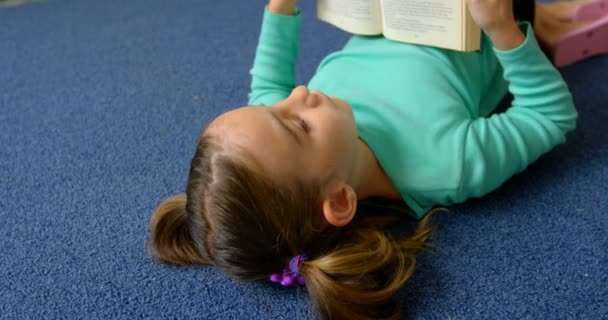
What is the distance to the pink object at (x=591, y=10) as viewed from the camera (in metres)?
0.99

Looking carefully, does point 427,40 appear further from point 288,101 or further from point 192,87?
point 192,87

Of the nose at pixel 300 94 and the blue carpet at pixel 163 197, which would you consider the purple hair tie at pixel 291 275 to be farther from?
the nose at pixel 300 94

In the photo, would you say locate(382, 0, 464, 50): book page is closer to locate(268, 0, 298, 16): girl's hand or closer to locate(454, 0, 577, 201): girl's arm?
locate(454, 0, 577, 201): girl's arm

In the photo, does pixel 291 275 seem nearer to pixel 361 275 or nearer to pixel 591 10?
pixel 361 275

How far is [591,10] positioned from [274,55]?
567 millimetres

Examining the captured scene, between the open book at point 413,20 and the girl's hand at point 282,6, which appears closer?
the open book at point 413,20

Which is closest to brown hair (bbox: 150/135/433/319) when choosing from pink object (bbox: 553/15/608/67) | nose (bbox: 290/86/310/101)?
nose (bbox: 290/86/310/101)

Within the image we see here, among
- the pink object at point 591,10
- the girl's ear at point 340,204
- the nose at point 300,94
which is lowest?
the girl's ear at point 340,204

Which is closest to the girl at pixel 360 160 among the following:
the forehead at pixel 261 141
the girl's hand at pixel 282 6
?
the forehead at pixel 261 141

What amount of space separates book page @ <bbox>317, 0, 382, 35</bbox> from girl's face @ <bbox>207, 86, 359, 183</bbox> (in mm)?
192

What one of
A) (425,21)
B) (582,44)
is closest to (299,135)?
(425,21)

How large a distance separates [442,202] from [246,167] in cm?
26

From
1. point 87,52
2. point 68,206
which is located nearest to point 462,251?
point 68,206

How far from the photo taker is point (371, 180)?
689mm
